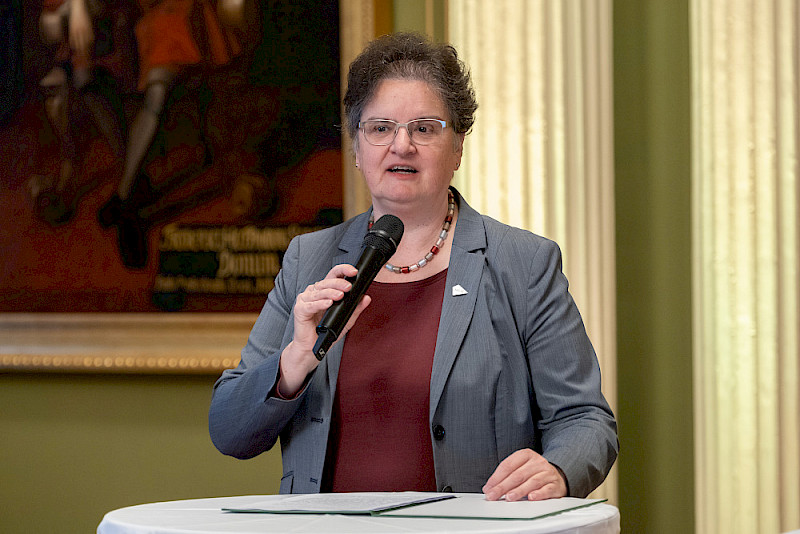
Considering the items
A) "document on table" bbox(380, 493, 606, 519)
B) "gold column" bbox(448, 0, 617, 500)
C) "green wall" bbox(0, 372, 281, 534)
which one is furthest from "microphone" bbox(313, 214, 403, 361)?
"green wall" bbox(0, 372, 281, 534)

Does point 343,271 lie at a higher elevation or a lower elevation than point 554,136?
lower

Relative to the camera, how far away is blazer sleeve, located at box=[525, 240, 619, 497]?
1.99 metres

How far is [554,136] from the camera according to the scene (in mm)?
3494

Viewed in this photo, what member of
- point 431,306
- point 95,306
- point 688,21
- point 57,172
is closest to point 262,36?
point 57,172

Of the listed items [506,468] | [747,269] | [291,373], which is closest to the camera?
[506,468]

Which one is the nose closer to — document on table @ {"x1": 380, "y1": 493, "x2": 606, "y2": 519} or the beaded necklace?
the beaded necklace

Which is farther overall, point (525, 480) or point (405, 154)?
point (405, 154)

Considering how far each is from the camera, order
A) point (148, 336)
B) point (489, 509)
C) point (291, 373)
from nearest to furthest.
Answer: point (489, 509)
point (291, 373)
point (148, 336)

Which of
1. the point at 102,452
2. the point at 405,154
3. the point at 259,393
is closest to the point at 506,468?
the point at 259,393

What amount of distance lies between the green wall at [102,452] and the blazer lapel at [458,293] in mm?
2029

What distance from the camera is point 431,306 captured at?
2203mm

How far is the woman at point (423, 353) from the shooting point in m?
2.03

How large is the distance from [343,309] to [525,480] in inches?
19.6

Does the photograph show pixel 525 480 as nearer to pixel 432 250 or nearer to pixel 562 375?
pixel 562 375
